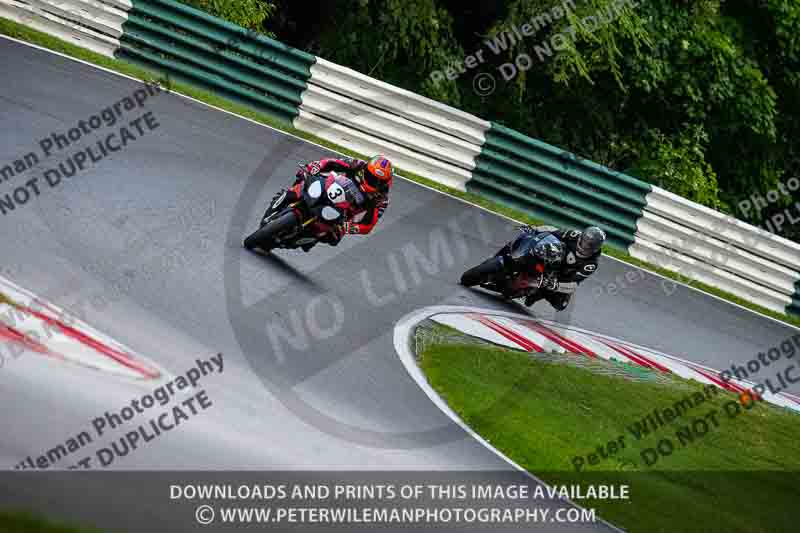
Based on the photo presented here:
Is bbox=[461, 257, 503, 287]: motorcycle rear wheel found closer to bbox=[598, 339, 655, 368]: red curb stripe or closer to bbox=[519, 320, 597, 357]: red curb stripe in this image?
bbox=[519, 320, 597, 357]: red curb stripe

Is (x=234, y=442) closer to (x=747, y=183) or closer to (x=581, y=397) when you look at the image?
(x=581, y=397)

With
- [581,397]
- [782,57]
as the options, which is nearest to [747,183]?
[782,57]

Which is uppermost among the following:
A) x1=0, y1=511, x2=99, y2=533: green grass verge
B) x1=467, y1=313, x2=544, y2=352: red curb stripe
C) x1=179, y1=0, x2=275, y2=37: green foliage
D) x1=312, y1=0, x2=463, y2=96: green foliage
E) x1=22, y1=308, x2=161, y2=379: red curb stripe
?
x1=312, y1=0, x2=463, y2=96: green foliage

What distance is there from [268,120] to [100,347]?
8137 millimetres

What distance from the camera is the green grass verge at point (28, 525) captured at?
506 cm

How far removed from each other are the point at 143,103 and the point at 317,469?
794cm

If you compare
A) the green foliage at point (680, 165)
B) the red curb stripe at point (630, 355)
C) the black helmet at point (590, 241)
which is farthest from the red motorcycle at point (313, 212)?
the green foliage at point (680, 165)

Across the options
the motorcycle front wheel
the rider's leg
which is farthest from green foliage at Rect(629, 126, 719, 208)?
the motorcycle front wheel

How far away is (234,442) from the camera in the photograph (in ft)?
21.7

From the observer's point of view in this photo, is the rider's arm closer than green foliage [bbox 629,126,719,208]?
Yes

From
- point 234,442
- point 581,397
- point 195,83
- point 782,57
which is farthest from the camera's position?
point 782,57

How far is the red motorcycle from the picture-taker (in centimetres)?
1003
